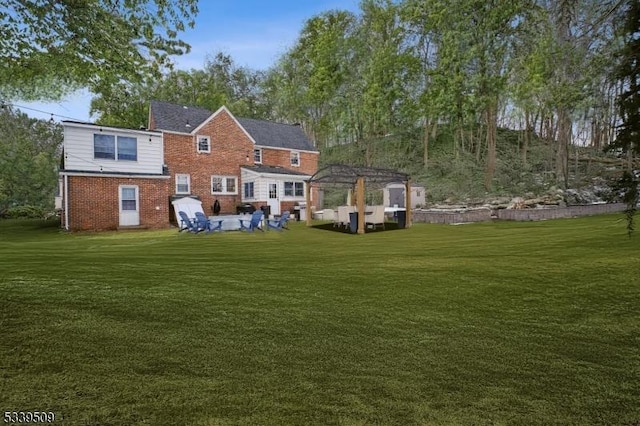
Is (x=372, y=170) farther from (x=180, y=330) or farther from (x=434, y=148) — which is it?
(x=434, y=148)

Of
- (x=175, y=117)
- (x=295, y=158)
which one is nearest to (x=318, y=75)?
(x=295, y=158)

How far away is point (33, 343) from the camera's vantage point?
305 centimetres

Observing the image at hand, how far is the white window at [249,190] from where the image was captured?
23.1m

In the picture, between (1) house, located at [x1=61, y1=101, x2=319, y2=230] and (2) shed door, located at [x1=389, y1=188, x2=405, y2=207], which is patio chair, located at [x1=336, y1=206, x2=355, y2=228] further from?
(2) shed door, located at [x1=389, y1=188, x2=405, y2=207]

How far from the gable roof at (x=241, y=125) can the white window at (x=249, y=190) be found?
12.8ft

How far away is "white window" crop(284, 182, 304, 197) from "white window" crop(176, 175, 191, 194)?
6.26 meters

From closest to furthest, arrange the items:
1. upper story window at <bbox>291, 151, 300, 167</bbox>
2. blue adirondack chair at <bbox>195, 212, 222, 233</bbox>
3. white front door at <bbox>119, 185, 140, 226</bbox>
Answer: blue adirondack chair at <bbox>195, 212, 222, 233</bbox>
white front door at <bbox>119, 185, 140, 226</bbox>
upper story window at <bbox>291, 151, 300, 167</bbox>

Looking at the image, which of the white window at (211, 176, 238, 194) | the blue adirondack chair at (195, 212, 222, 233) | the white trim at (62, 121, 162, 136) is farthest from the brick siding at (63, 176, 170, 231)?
the white window at (211, 176, 238, 194)

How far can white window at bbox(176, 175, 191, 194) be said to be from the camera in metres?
21.6

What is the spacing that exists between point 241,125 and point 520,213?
18.8m

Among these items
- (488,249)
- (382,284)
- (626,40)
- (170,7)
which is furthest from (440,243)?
(170,7)

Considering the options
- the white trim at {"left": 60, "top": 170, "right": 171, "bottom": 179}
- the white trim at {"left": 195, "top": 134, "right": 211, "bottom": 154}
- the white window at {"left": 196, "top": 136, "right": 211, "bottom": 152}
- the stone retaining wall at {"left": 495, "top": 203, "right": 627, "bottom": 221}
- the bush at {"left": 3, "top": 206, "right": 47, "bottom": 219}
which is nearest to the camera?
the stone retaining wall at {"left": 495, "top": 203, "right": 627, "bottom": 221}

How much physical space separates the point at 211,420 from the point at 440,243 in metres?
8.83

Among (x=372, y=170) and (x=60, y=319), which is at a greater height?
(x=372, y=170)
